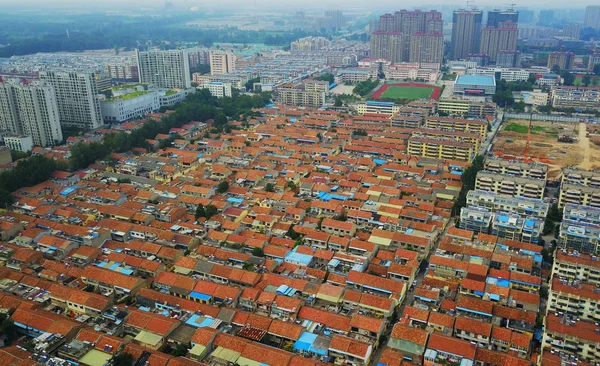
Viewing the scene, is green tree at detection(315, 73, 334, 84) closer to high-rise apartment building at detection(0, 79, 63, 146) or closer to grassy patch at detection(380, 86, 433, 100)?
grassy patch at detection(380, 86, 433, 100)

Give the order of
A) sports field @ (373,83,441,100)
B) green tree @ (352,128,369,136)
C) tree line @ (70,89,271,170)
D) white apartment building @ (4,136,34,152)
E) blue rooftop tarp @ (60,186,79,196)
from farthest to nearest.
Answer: sports field @ (373,83,441,100) < green tree @ (352,128,369,136) < white apartment building @ (4,136,34,152) < tree line @ (70,89,271,170) < blue rooftop tarp @ (60,186,79,196)

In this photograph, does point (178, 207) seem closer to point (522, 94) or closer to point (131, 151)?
point (131, 151)

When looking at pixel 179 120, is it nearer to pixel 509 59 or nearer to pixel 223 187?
pixel 223 187

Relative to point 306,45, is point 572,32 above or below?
above

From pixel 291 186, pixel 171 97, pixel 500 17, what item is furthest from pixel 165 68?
pixel 500 17

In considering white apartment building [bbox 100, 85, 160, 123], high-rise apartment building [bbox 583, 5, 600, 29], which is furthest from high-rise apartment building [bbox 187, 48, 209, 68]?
high-rise apartment building [bbox 583, 5, 600, 29]

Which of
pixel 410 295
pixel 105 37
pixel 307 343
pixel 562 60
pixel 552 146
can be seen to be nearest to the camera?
pixel 307 343
